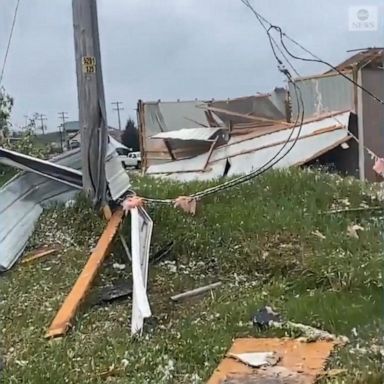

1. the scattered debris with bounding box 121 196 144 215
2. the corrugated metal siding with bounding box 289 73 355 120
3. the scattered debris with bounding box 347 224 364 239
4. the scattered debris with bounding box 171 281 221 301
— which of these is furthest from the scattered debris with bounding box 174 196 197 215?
the corrugated metal siding with bounding box 289 73 355 120

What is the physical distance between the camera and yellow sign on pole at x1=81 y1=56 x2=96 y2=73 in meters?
3.95

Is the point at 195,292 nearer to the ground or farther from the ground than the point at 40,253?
nearer to the ground

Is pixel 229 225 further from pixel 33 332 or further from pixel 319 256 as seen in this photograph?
pixel 33 332

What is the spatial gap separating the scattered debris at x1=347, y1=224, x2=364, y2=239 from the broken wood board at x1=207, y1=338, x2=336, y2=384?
1.27 m

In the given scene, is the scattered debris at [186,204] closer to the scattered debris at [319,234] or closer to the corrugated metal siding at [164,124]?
the scattered debris at [319,234]

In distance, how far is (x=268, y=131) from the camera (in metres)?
7.02

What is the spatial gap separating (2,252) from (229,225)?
1.28m

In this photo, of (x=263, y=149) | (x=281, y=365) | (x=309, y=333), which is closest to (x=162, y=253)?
(x=309, y=333)

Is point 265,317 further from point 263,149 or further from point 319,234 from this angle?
point 263,149

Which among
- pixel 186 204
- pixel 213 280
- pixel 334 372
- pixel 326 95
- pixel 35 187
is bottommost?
pixel 213 280

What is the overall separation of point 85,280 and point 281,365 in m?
1.24

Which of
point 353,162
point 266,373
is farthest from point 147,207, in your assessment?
point 353,162

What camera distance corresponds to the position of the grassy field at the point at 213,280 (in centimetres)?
240

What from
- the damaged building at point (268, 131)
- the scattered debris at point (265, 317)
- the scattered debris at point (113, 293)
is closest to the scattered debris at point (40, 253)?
the scattered debris at point (113, 293)
